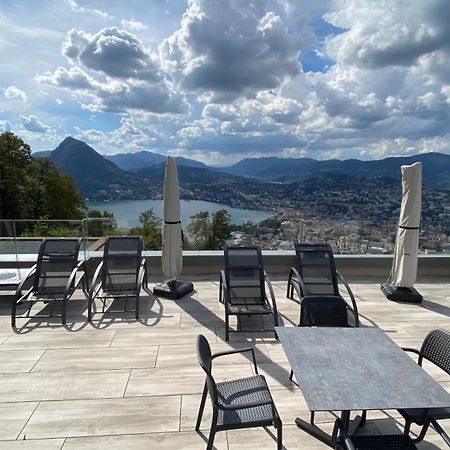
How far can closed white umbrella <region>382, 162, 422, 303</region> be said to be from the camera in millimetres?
5141

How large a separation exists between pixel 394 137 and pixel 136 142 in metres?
9.99

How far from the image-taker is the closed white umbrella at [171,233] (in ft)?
17.4

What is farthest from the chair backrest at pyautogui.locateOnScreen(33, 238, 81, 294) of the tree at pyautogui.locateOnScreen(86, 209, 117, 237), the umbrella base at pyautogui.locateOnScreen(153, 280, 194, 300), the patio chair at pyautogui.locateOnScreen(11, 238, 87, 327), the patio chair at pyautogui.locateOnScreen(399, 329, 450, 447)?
the patio chair at pyautogui.locateOnScreen(399, 329, 450, 447)

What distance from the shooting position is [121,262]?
523cm

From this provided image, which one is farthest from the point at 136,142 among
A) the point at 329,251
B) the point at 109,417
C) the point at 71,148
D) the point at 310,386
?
the point at 71,148

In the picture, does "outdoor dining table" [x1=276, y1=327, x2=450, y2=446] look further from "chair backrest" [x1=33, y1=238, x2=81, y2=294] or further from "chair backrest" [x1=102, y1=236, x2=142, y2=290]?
"chair backrest" [x1=33, y1=238, x2=81, y2=294]

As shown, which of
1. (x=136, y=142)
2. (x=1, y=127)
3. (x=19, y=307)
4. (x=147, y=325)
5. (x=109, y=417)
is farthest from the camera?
(x=1, y=127)

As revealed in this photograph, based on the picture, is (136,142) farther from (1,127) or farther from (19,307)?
(1,127)

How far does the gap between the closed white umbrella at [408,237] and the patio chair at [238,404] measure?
12.7 feet

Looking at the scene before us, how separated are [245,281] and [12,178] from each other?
20.9 metres

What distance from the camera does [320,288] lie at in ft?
16.8

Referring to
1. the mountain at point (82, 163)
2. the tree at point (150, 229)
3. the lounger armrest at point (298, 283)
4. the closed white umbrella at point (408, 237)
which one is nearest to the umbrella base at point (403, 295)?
the closed white umbrella at point (408, 237)

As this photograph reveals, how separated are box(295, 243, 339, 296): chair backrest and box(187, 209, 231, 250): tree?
6.73ft

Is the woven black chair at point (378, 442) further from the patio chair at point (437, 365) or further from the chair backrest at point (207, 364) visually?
the chair backrest at point (207, 364)
